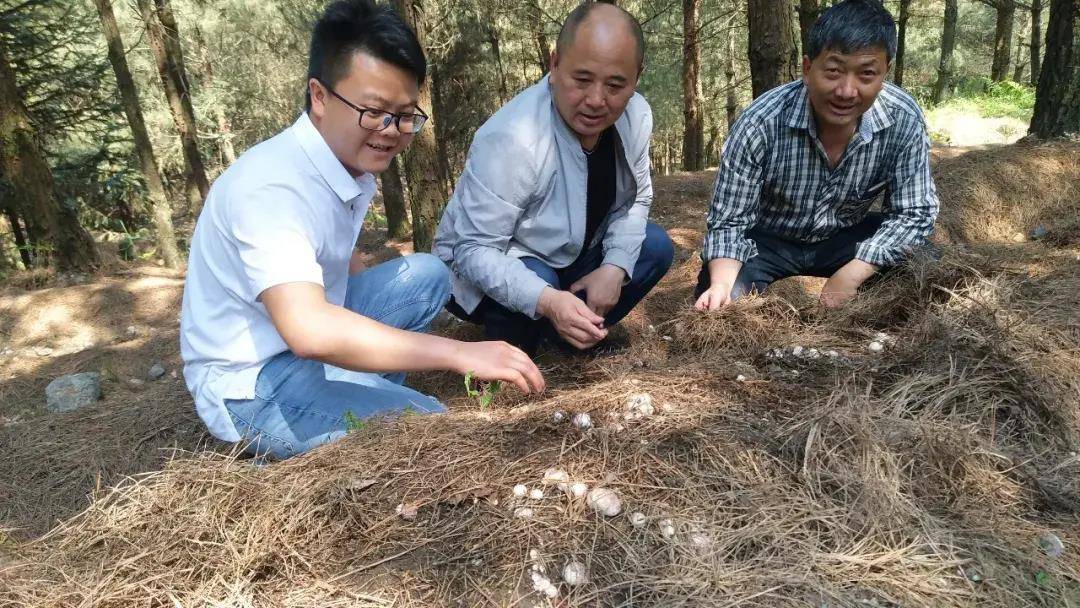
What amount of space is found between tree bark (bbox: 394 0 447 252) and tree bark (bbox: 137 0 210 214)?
19.0 ft

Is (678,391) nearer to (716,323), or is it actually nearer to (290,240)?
(716,323)

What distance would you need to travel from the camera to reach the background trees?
578 cm

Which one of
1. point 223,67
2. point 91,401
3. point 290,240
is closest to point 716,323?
point 290,240

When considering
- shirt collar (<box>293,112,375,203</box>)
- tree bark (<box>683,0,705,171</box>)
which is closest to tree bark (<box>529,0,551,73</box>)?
tree bark (<box>683,0,705,171</box>)

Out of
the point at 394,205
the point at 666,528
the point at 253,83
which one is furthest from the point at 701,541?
the point at 253,83

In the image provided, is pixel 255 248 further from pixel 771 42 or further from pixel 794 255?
pixel 771 42

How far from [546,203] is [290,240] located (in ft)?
4.58

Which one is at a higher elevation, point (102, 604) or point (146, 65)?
→ point (146, 65)

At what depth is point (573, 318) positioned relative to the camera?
247cm

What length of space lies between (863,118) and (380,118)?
2.27 m

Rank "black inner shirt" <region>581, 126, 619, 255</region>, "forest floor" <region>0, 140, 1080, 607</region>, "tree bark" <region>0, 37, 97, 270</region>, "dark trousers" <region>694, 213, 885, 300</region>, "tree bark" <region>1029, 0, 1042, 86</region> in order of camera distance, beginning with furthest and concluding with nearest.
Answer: "tree bark" <region>1029, 0, 1042, 86</region> → "tree bark" <region>0, 37, 97, 270</region> → "dark trousers" <region>694, 213, 885, 300</region> → "black inner shirt" <region>581, 126, 619, 255</region> → "forest floor" <region>0, 140, 1080, 607</region>

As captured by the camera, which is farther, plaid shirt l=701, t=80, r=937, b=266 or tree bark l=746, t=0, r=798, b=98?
tree bark l=746, t=0, r=798, b=98

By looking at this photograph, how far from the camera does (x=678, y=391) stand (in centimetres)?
199

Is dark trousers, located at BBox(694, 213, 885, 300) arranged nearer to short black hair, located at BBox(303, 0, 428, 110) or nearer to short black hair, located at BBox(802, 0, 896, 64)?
short black hair, located at BBox(802, 0, 896, 64)
